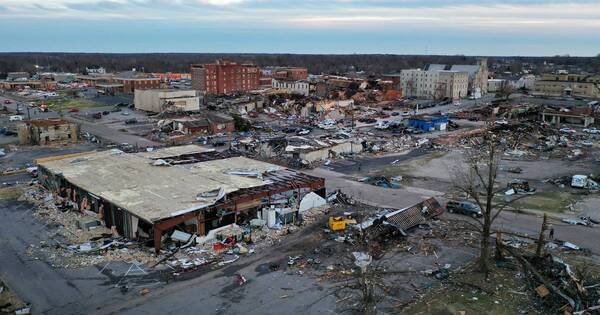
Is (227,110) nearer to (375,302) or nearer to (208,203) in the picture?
(208,203)

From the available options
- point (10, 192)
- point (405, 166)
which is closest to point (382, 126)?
point (405, 166)

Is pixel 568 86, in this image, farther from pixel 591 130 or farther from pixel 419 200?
pixel 419 200

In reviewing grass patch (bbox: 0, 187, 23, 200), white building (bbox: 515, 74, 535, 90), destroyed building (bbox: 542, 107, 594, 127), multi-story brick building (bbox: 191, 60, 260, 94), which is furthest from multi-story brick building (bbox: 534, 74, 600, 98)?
grass patch (bbox: 0, 187, 23, 200)

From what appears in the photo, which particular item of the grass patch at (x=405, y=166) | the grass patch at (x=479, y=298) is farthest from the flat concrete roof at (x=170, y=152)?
the grass patch at (x=479, y=298)

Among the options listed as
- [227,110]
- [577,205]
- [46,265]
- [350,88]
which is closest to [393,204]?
[577,205]

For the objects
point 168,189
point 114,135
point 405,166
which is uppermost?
point 168,189

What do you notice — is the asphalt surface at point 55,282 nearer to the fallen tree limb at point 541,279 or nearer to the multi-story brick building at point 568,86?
the fallen tree limb at point 541,279
